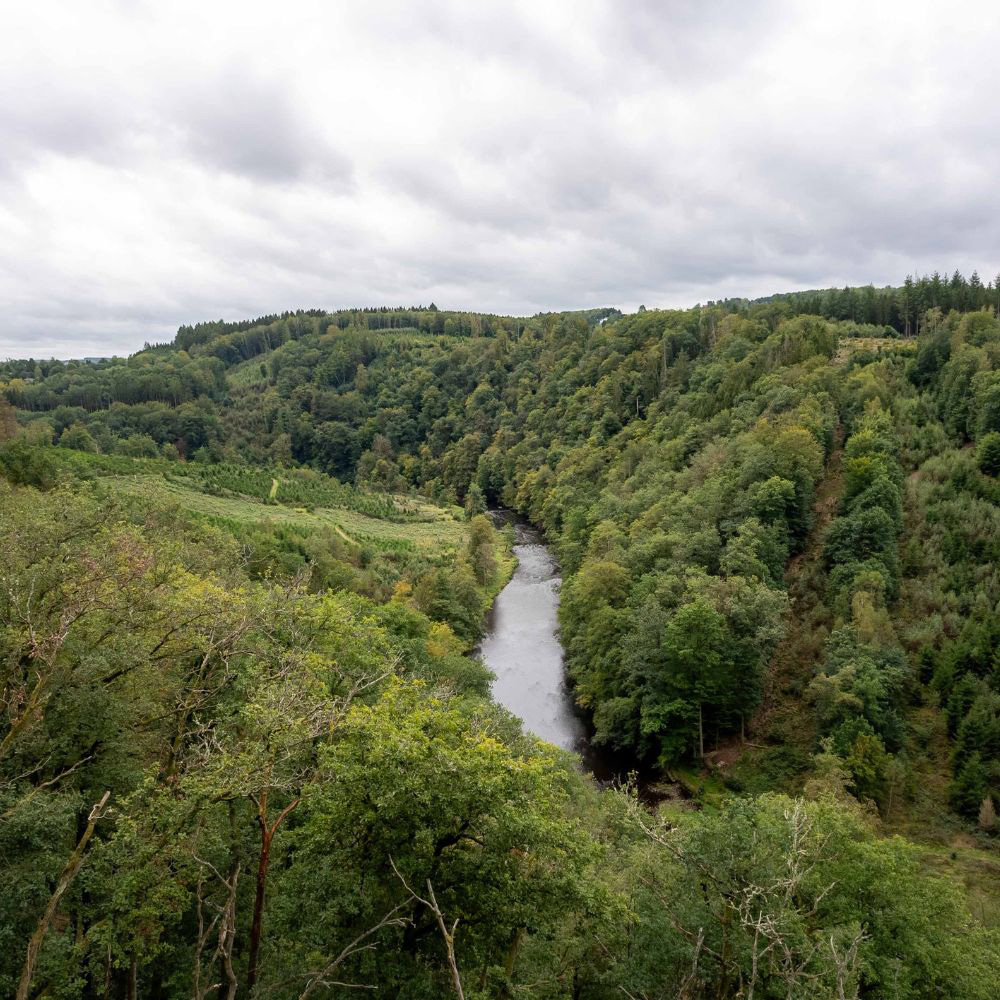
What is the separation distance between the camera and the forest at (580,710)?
12.6 meters

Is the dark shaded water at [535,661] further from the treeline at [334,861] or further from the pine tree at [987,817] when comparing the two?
the treeline at [334,861]

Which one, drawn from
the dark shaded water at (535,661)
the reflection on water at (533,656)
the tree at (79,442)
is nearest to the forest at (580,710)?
the tree at (79,442)

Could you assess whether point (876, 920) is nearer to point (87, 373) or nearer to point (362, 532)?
point (362, 532)

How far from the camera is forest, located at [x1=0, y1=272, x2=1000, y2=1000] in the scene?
12.6 meters

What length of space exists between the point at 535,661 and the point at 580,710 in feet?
26.7

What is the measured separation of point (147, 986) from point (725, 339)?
9425 cm

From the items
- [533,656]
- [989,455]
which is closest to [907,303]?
[989,455]

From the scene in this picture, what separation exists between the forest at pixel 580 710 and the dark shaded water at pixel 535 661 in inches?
69.0

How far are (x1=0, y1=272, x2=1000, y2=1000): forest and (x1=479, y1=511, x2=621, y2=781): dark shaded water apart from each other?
175 cm

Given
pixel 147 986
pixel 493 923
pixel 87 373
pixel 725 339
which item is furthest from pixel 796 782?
pixel 87 373

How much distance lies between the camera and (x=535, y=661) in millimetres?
53344

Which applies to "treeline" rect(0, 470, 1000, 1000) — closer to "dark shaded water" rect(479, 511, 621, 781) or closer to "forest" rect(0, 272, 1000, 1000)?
"forest" rect(0, 272, 1000, 1000)

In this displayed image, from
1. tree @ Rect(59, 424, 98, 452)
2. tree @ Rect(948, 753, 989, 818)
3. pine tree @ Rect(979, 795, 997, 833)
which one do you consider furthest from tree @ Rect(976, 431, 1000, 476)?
tree @ Rect(59, 424, 98, 452)

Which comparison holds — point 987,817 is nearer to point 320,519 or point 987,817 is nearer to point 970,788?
point 970,788
